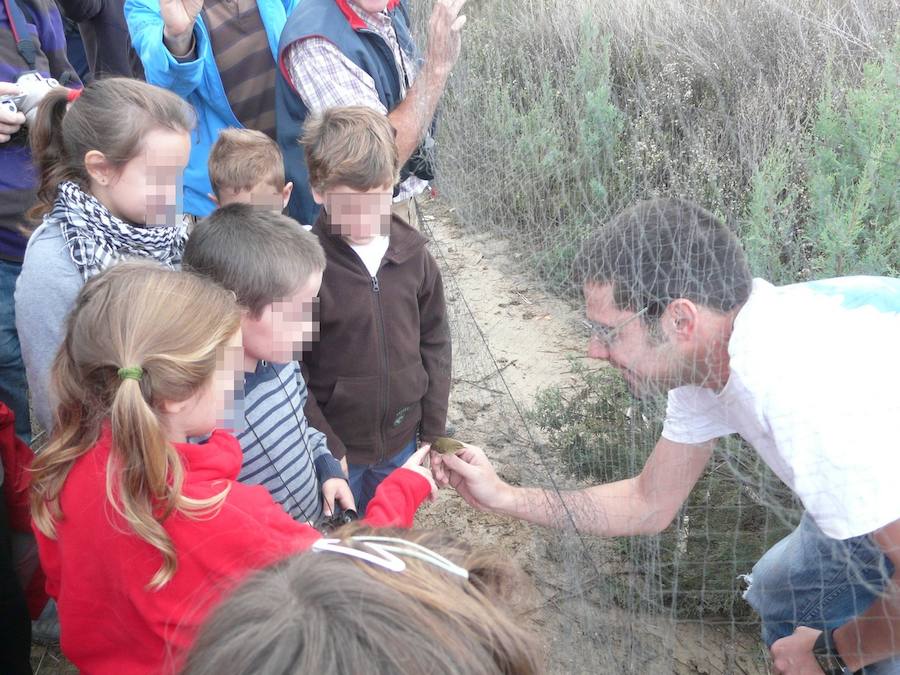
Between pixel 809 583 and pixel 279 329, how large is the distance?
4.70ft

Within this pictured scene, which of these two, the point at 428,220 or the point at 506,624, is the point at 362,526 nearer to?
the point at 506,624

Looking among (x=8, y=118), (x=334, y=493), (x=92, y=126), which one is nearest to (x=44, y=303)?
(x=92, y=126)

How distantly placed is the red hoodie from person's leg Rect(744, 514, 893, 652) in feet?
3.85

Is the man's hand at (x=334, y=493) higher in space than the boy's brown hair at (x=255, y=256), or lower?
lower

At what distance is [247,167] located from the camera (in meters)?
2.51

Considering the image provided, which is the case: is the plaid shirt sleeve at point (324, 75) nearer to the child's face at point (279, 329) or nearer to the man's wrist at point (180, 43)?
the man's wrist at point (180, 43)

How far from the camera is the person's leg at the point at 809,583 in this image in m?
1.68

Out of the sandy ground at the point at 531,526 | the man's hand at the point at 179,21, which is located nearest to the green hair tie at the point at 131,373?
the sandy ground at the point at 531,526

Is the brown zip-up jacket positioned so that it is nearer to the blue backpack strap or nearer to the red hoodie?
the red hoodie

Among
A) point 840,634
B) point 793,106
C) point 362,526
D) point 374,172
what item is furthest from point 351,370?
point 793,106

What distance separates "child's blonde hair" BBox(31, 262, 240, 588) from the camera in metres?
1.29

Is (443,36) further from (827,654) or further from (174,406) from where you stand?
(827,654)

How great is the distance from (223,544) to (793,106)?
342cm

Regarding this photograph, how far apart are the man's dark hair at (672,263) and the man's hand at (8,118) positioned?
A: 174cm
